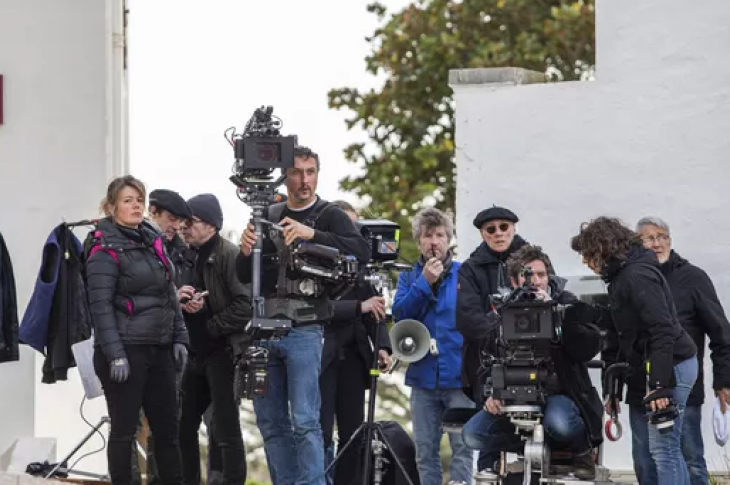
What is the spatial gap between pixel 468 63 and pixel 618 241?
13.3 m

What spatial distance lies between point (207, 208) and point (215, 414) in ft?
4.09

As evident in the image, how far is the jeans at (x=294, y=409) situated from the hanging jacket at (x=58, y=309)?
1615mm

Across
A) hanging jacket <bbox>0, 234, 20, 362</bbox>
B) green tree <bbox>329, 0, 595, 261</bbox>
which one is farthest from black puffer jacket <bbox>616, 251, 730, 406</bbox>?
green tree <bbox>329, 0, 595, 261</bbox>

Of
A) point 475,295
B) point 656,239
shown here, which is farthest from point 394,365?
point 656,239

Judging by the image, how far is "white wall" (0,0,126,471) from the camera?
1147cm

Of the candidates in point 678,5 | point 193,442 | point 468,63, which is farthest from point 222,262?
point 468,63

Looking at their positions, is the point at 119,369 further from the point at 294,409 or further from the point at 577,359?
Answer: the point at 577,359

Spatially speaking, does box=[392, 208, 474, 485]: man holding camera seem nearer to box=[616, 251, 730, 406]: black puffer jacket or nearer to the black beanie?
the black beanie

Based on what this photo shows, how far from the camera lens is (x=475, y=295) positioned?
30.7ft

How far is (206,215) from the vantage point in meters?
9.91

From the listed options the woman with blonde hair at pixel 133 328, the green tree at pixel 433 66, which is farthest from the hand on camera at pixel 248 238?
the green tree at pixel 433 66

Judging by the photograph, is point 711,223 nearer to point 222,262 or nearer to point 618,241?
point 618,241

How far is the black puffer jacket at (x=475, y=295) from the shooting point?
928 cm

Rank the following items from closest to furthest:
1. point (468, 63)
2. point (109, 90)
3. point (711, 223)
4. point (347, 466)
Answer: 1. point (347, 466)
2. point (711, 223)
3. point (109, 90)
4. point (468, 63)
